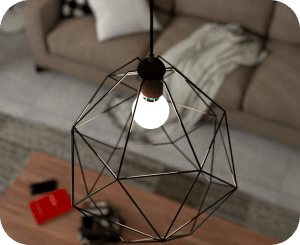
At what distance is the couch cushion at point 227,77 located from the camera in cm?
183

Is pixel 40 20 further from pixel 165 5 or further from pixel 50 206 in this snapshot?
pixel 50 206

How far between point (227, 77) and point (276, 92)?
302mm

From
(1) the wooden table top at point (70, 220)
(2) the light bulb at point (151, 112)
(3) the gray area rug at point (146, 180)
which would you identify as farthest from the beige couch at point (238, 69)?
(2) the light bulb at point (151, 112)

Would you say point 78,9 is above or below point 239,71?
above

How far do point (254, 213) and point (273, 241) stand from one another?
1.47 ft

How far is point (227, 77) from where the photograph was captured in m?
1.88

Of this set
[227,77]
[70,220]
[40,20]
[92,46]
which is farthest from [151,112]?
[40,20]

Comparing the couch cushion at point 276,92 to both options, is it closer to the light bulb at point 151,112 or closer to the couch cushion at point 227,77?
the couch cushion at point 227,77

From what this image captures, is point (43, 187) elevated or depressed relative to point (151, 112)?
depressed

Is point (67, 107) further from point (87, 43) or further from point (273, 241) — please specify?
point (273, 241)

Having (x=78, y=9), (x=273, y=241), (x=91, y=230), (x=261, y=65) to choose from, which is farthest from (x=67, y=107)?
(x=273, y=241)

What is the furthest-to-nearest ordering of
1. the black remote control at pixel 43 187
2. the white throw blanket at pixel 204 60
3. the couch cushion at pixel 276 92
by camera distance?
the white throw blanket at pixel 204 60, the couch cushion at pixel 276 92, the black remote control at pixel 43 187

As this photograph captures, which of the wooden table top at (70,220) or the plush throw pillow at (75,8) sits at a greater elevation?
the plush throw pillow at (75,8)

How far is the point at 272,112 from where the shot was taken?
1.77 meters
